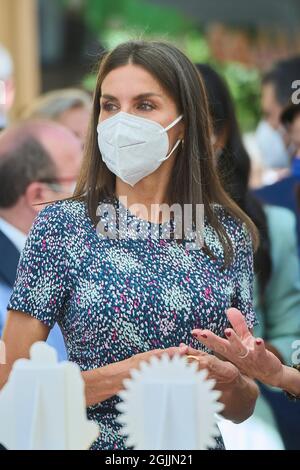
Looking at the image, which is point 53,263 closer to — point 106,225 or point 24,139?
point 106,225

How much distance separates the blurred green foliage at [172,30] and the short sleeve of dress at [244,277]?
21.5 ft

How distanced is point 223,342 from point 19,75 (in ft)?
27.6

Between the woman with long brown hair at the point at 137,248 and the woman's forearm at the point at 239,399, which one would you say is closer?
the woman with long brown hair at the point at 137,248

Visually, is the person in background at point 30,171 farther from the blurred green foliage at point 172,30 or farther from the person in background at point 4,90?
the blurred green foliage at point 172,30

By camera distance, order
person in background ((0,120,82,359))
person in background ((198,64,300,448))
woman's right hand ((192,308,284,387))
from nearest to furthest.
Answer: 1. woman's right hand ((192,308,284,387))
2. person in background ((0,120,82,359))
3. person in background ((198,64,300,448))

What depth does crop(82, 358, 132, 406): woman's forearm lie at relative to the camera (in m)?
2.41

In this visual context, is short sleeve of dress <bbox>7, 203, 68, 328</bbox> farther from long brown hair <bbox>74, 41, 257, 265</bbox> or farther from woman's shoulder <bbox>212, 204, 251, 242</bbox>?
woman's shoulder <bbox>212, 204, 251, 242</bbox>

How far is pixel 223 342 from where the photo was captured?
2.36m

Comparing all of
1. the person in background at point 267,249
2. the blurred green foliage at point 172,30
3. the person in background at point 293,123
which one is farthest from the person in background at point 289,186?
the blurred green foliage at point 172,30

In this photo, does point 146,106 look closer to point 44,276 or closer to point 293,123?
point 44,276

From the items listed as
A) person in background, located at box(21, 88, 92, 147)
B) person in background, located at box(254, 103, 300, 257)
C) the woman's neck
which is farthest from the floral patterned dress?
person in background, located at box(21, 88, 92, 147)

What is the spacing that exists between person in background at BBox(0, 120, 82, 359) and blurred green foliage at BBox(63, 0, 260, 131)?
5492 mm

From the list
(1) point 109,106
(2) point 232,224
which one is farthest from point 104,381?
(1) point 109,106

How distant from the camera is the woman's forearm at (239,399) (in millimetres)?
2592
